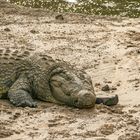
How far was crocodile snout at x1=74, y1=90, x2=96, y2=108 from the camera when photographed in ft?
22.6

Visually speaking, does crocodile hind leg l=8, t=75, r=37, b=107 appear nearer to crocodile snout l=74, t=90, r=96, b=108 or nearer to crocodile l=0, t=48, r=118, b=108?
crocodile l=0, t=48, r=118, b=108

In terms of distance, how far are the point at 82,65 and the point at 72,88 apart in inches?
87.7

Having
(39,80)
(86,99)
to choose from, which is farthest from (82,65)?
(86,99)

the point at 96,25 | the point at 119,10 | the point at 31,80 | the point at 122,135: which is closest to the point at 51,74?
the point at 31,80

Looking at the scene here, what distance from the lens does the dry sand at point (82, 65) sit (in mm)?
6129

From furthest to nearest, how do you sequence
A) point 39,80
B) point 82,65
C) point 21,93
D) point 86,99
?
1. point 82,65
2. point 39,80
3. point 21,93
4. point 86,99

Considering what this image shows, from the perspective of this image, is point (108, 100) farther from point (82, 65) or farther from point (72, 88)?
point (82, 65)

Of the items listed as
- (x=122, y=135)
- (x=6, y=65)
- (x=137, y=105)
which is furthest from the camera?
(x=6, y=65)

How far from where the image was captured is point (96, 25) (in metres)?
12.4

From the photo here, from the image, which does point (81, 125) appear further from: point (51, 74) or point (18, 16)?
point (18, 16)

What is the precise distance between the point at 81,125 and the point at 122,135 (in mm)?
549

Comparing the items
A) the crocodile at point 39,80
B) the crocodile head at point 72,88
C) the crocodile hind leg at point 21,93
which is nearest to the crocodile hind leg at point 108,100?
the crocodile at point 39,80

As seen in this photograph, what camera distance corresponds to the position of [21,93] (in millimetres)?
7301

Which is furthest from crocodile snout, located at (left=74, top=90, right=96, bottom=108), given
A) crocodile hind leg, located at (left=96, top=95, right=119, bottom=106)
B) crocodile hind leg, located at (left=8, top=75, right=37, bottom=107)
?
crocodile hind leg, located at (left=8, top=75, right=37, bottom=107)
